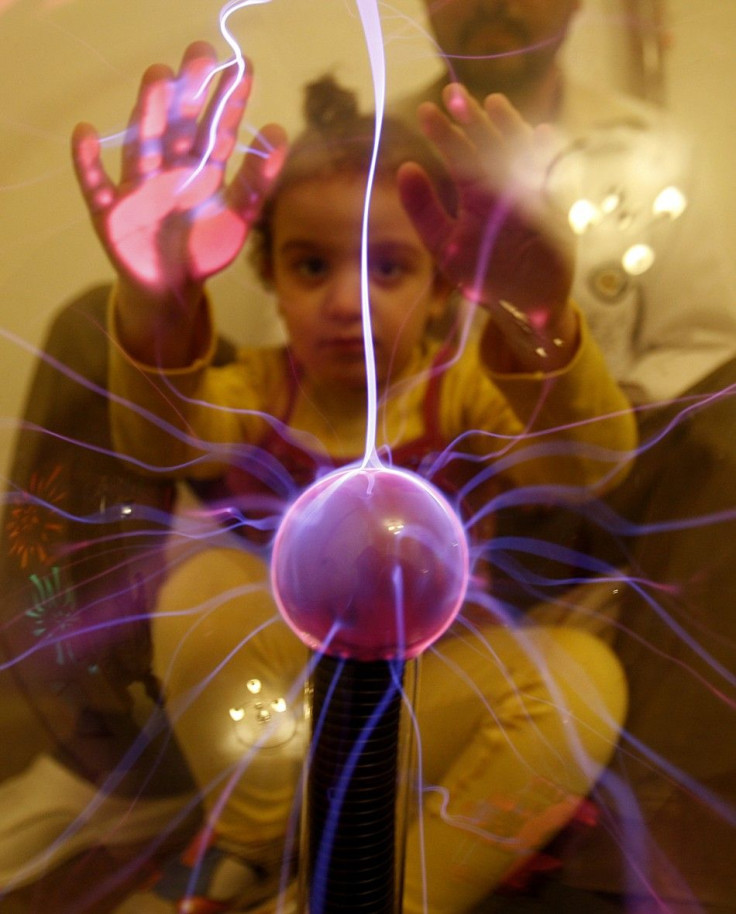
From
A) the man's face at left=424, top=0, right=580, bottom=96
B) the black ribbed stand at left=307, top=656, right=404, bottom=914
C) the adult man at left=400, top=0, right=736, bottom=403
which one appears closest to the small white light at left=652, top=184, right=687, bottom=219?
the adult man at left=400, top=0, right=736, bottom=403

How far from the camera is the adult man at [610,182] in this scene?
1.69 ft

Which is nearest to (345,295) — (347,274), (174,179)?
(347,274)

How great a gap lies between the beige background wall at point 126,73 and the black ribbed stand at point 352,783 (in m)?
0.28

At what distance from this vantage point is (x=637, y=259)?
1.74 ft

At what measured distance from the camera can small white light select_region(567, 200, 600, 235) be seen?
509mm

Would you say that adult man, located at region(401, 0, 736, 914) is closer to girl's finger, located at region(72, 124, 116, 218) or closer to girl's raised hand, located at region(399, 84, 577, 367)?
girl's raised hand, located at region(399, 84, 577, 367)

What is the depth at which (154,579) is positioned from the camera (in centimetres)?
50

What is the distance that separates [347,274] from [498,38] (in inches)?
7.2

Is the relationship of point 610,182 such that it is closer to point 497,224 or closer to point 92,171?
point 497,224

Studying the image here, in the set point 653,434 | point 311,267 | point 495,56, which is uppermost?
point 495,56

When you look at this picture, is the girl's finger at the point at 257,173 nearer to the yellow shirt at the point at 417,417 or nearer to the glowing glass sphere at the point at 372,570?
the yellow shirt at the point at 417,417

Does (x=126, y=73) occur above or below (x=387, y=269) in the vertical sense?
above

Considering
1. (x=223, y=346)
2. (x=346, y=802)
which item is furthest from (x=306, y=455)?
(x=346, y=802)

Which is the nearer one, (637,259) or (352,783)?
(352,783)
